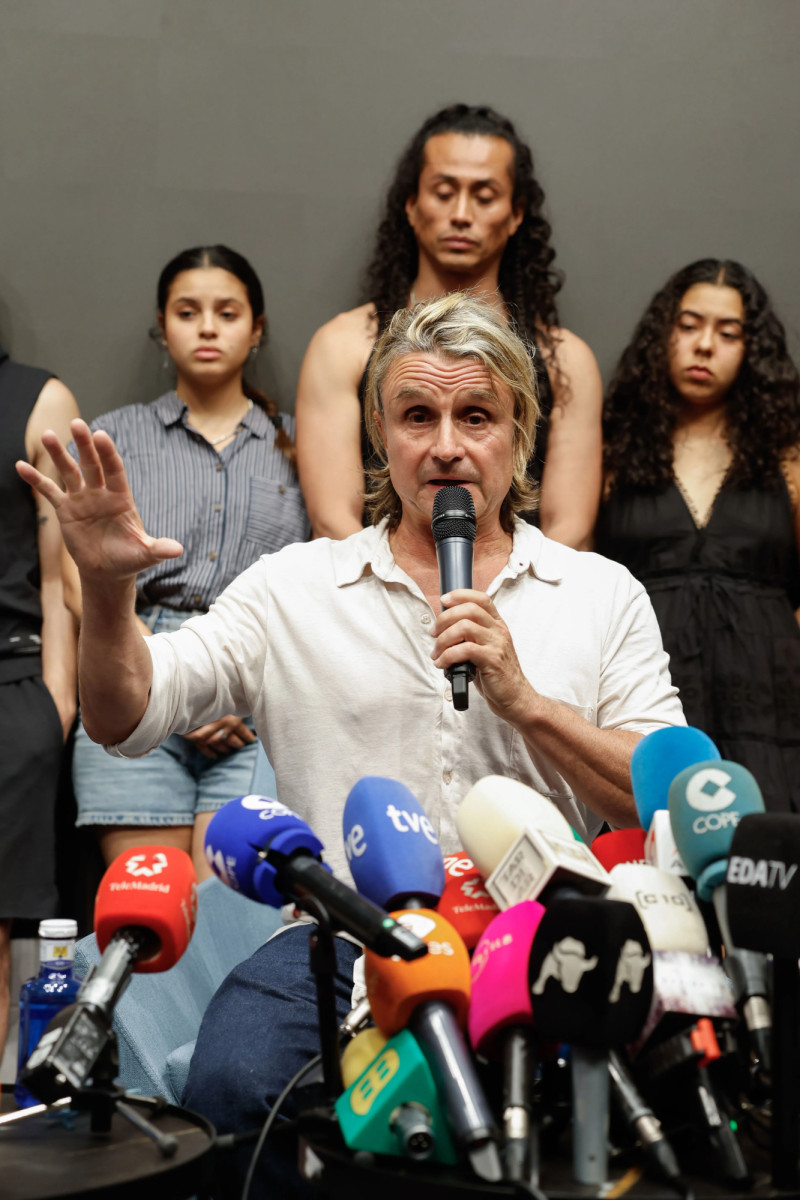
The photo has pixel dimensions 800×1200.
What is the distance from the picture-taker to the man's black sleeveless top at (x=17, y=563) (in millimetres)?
2965

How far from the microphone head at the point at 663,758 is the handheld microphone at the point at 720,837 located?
126 millimetres

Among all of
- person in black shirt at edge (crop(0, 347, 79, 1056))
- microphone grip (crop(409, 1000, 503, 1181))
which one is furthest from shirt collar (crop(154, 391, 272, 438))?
microphone grip (crop(409, 1000, 503, 1181))

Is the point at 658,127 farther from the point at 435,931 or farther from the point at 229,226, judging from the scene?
the point at 435,931

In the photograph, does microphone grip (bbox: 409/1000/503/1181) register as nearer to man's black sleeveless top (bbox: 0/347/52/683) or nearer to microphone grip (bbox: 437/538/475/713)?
microphone grip (bbox: 437/538/475/713)

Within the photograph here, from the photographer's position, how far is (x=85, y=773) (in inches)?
113

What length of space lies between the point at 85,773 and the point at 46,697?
0.72 ft

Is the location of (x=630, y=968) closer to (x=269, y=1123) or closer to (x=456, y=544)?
(x=269, y=1123)

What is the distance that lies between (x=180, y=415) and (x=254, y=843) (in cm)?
225

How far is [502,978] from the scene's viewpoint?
0.96 meters

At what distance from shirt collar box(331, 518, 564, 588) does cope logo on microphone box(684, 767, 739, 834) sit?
939 mm

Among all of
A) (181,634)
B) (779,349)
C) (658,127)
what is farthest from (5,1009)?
(658,127)

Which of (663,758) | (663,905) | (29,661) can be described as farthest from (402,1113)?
(29,661)

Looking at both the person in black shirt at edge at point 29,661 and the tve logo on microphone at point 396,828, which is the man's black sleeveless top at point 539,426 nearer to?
the person in black shirt at edge at point 29,661

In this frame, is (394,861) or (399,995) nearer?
(399,995)
